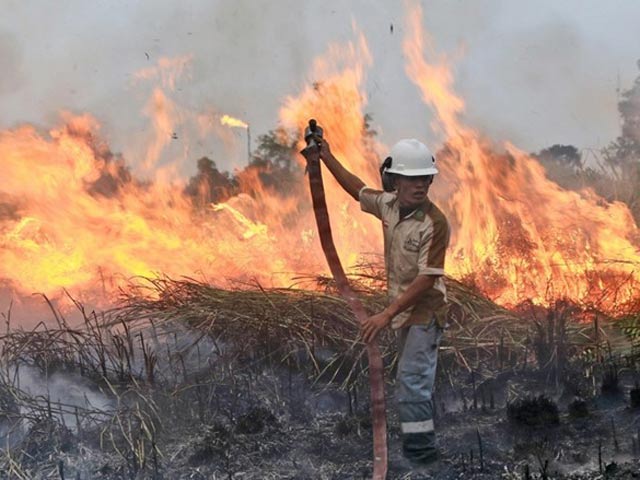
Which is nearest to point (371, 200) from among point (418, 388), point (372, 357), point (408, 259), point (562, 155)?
point (408, 259)

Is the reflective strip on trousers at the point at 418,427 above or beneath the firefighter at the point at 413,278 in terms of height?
beneath

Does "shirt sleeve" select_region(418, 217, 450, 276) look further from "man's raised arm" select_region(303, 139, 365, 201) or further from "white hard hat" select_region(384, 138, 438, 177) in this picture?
"man's raised arm" select_region(303, 139, 365, 201)

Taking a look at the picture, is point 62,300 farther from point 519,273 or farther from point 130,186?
point 519,273

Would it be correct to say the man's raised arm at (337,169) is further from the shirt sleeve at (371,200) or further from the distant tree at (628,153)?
the distant tree at (628,153)

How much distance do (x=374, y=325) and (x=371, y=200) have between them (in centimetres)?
93

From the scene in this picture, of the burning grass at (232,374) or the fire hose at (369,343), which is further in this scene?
the burning grass at (232,374)

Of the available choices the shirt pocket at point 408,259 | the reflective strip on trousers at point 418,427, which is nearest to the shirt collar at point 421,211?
the shirt pocket at point 408,259

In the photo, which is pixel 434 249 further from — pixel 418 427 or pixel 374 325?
pixel 418 427

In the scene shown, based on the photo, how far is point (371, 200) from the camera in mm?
4789

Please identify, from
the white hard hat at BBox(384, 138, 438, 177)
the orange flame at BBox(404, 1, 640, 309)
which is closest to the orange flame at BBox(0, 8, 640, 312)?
the orange flame at BBox(404, 1, 640, 309)

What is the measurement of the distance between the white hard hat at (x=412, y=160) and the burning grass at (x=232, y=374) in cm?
184

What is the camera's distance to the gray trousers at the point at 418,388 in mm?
4559

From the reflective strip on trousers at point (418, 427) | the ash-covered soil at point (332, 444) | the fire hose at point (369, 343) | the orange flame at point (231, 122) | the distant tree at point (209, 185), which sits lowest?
the ash-covered soil at point (332, 444)

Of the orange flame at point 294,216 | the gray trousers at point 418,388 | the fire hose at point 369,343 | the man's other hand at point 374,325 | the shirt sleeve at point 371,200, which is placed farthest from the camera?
the orange flame at point 294,216
